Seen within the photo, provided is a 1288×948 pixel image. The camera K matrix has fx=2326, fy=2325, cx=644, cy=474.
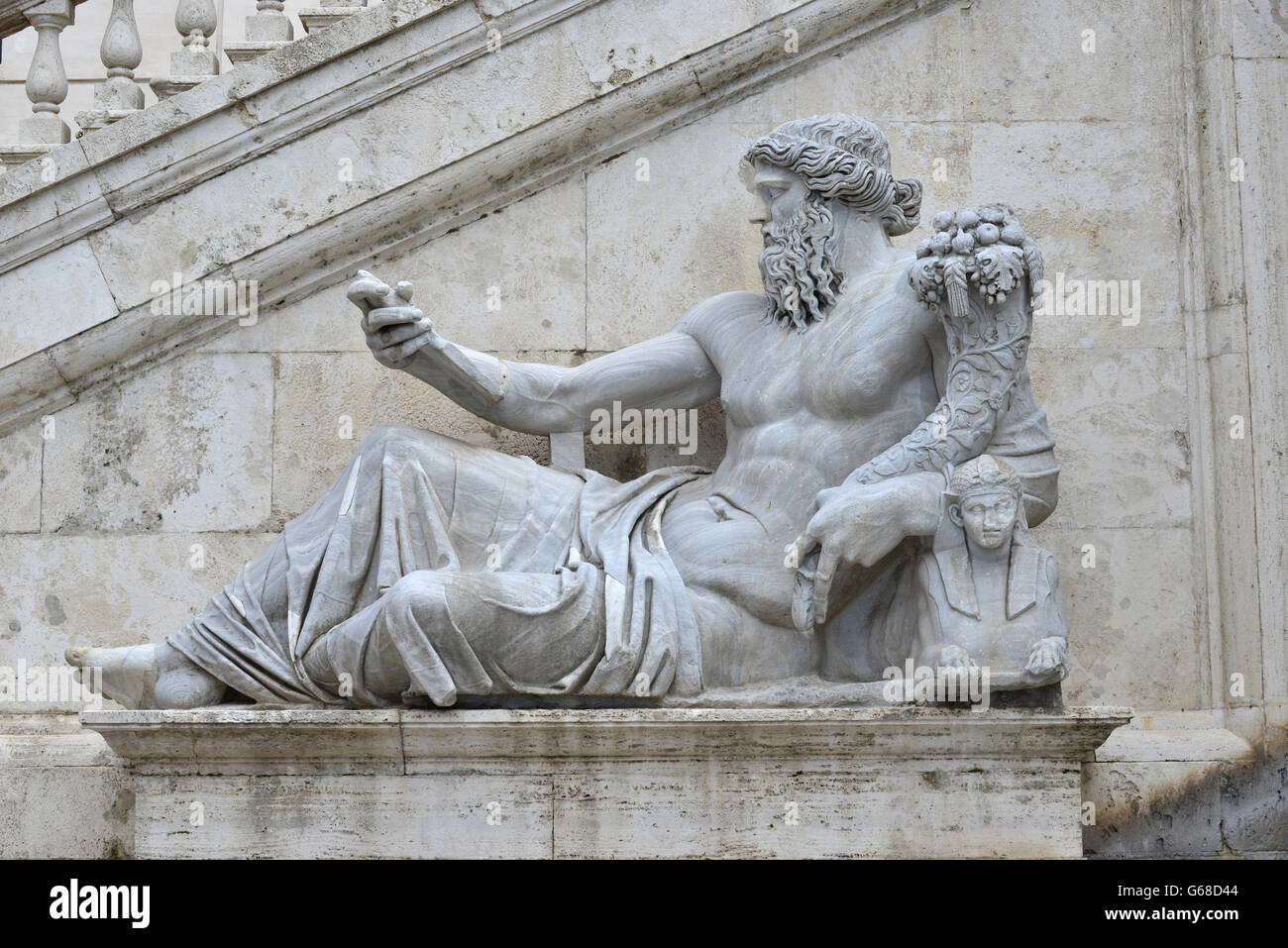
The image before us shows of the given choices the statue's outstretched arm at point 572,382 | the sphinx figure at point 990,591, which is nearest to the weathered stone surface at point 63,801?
the statue's outstretched arm at point 572,382

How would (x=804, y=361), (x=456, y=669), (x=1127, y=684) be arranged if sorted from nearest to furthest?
(x=456, y=669), (x=804, y=361), (x=1127, y=684)

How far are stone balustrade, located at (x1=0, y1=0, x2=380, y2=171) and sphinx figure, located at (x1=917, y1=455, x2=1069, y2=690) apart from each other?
312 cm

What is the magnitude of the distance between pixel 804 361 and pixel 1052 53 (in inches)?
77.6

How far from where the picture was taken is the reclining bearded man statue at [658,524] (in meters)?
6.97

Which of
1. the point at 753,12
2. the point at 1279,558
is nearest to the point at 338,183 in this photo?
the point at 753,12

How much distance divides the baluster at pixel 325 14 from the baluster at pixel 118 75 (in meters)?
0.68

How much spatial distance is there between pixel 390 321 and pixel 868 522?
162 centimetres

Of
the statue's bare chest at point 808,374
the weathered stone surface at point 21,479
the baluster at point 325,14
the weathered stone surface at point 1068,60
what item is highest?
the baluster at point 325,14

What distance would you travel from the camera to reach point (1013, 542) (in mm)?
7031

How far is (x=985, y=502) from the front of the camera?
6949mm

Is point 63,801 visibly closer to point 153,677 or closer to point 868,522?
point 153,677

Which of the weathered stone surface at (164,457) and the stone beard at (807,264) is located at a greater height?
the stone beard at (807,264)

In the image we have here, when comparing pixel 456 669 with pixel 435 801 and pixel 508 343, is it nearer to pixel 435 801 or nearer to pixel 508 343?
pixel 435 801

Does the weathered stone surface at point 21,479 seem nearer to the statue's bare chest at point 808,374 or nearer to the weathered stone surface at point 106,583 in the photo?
the weathered stone surface at point 106,583
